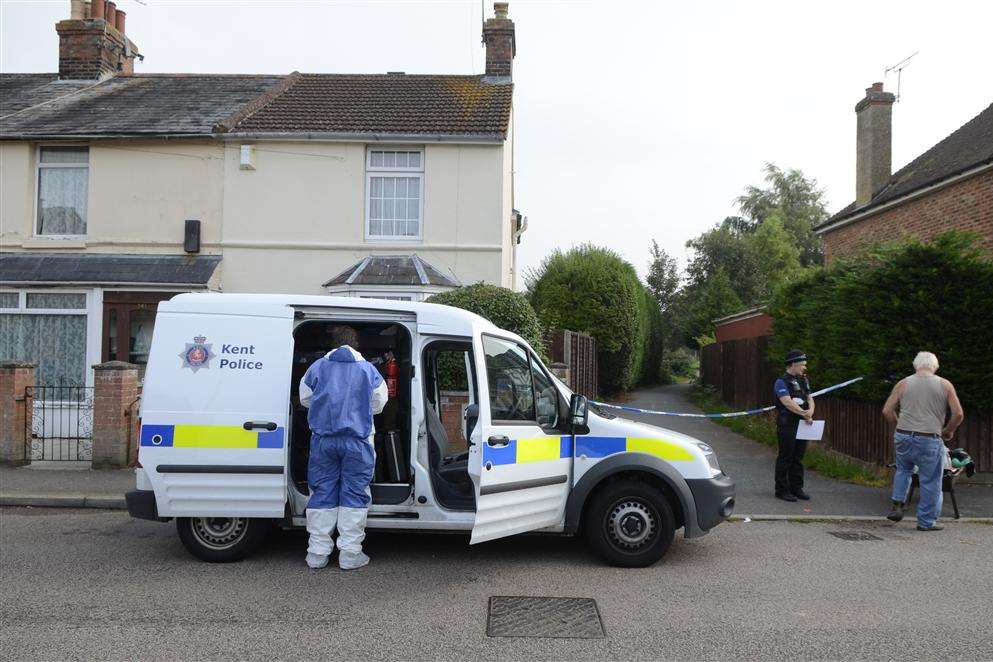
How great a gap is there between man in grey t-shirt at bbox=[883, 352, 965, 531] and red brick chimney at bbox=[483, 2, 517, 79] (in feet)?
42.4

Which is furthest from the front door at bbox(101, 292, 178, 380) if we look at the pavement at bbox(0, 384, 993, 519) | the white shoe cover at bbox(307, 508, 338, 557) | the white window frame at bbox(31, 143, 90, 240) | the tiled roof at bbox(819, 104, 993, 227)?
the tiled roof at bbox(819, 104, 993, 227)

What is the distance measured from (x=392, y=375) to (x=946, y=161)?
17.5 meters

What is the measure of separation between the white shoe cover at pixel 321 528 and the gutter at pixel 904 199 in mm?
14750

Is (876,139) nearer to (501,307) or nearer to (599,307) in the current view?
(599,307)

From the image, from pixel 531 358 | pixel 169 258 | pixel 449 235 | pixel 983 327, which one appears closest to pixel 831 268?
pixel 983 327

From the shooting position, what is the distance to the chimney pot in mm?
23094

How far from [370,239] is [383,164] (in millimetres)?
1532

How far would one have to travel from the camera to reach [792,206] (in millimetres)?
59625

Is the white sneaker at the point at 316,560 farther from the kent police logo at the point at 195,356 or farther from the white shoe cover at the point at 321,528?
the kent police logo at the point at 195,356

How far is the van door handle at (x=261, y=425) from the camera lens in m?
6.39

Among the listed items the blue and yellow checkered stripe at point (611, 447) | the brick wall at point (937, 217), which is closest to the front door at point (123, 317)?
the blue and yellow checkered stripe at point (611, 447)

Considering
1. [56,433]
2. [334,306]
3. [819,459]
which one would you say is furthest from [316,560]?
[56,433]

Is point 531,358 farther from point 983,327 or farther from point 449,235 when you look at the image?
point 449,235

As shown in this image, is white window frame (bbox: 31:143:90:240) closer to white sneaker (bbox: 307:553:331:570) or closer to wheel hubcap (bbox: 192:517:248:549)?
wheel hubcap (bbox: 192:517:248:549)
